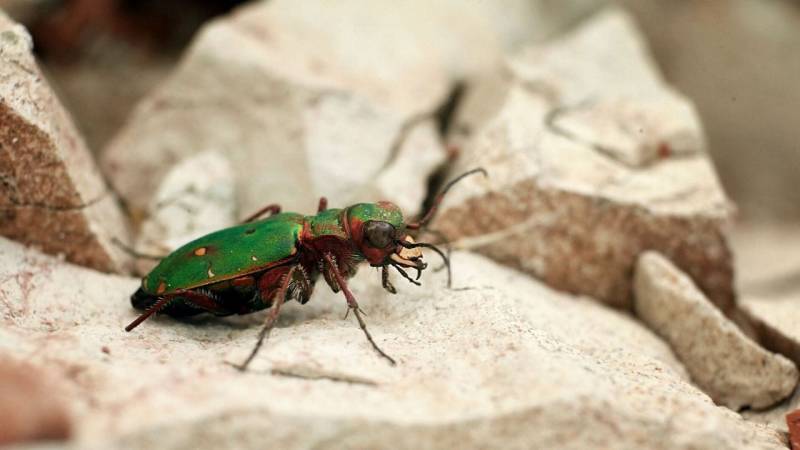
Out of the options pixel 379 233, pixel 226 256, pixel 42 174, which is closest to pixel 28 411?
pixel 226 256

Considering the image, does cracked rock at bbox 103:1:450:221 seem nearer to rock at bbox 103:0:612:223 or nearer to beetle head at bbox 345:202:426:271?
rock at bbox 103:0:612:223

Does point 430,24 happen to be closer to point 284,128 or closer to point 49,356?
point 284,128

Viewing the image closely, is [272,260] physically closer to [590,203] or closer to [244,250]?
[244,250]

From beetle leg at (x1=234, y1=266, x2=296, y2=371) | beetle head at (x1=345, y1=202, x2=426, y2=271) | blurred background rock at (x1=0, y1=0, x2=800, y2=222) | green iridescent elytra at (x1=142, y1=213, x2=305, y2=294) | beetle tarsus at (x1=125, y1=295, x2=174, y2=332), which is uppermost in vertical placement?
blurred background rock at (x1=0, y1=0, x2=800, y2=222)

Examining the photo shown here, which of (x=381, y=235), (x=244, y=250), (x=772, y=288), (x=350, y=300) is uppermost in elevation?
(x=381, y=235)

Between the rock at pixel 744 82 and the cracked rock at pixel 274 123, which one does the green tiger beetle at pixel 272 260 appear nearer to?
the cracked rock at pixel 274 123

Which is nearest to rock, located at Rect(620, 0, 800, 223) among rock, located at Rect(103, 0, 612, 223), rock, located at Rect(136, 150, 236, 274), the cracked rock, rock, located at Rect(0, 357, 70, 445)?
rock, located at Rect(103, 0, 612, 223)

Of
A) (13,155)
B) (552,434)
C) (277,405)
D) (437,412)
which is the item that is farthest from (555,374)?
(13,155)
